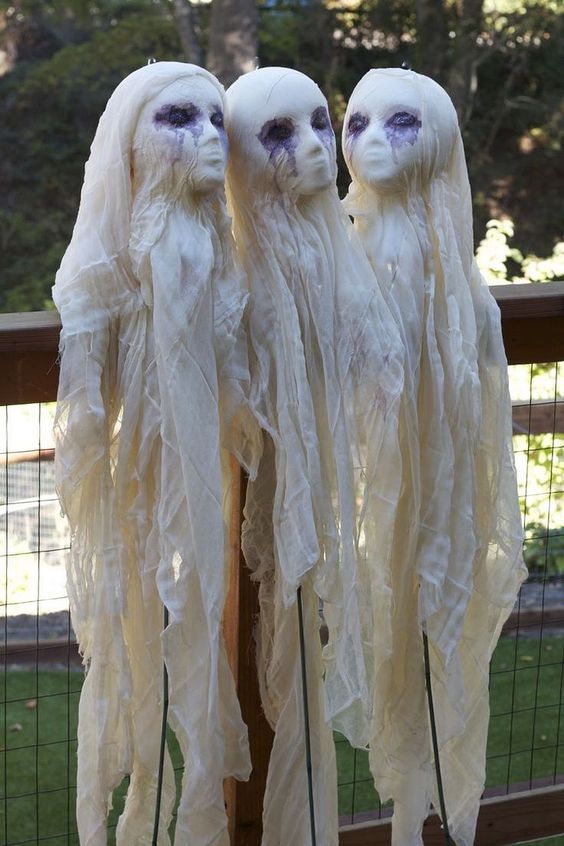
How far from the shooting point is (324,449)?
4.56ft

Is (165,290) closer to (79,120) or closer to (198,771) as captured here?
(198,771)

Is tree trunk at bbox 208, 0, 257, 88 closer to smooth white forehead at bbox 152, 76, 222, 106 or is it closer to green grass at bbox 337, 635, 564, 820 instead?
green grass at bbox 337, 635, 564, 820

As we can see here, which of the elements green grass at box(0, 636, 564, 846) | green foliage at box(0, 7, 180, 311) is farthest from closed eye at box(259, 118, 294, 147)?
green foliage at box(0, 7, 180, 311)

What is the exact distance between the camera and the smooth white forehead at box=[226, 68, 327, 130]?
1.32 metres

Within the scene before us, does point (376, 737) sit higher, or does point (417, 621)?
point (417, 621)

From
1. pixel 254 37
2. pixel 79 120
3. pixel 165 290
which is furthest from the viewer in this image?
pixel 79 120

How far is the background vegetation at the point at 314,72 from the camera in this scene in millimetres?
7125

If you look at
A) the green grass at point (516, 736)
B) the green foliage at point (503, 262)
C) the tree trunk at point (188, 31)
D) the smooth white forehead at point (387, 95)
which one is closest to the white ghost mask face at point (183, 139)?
the smooth white forehead at point (387, 95)

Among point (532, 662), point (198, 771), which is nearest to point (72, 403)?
point (198, 771)

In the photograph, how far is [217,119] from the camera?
1295 mm

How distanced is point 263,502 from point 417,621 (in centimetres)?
25

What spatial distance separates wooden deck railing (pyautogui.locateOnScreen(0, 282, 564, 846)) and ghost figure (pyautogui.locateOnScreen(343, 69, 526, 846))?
7.0 inches

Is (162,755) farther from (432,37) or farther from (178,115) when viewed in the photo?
(432,37)

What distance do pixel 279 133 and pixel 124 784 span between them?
1.43 metres
